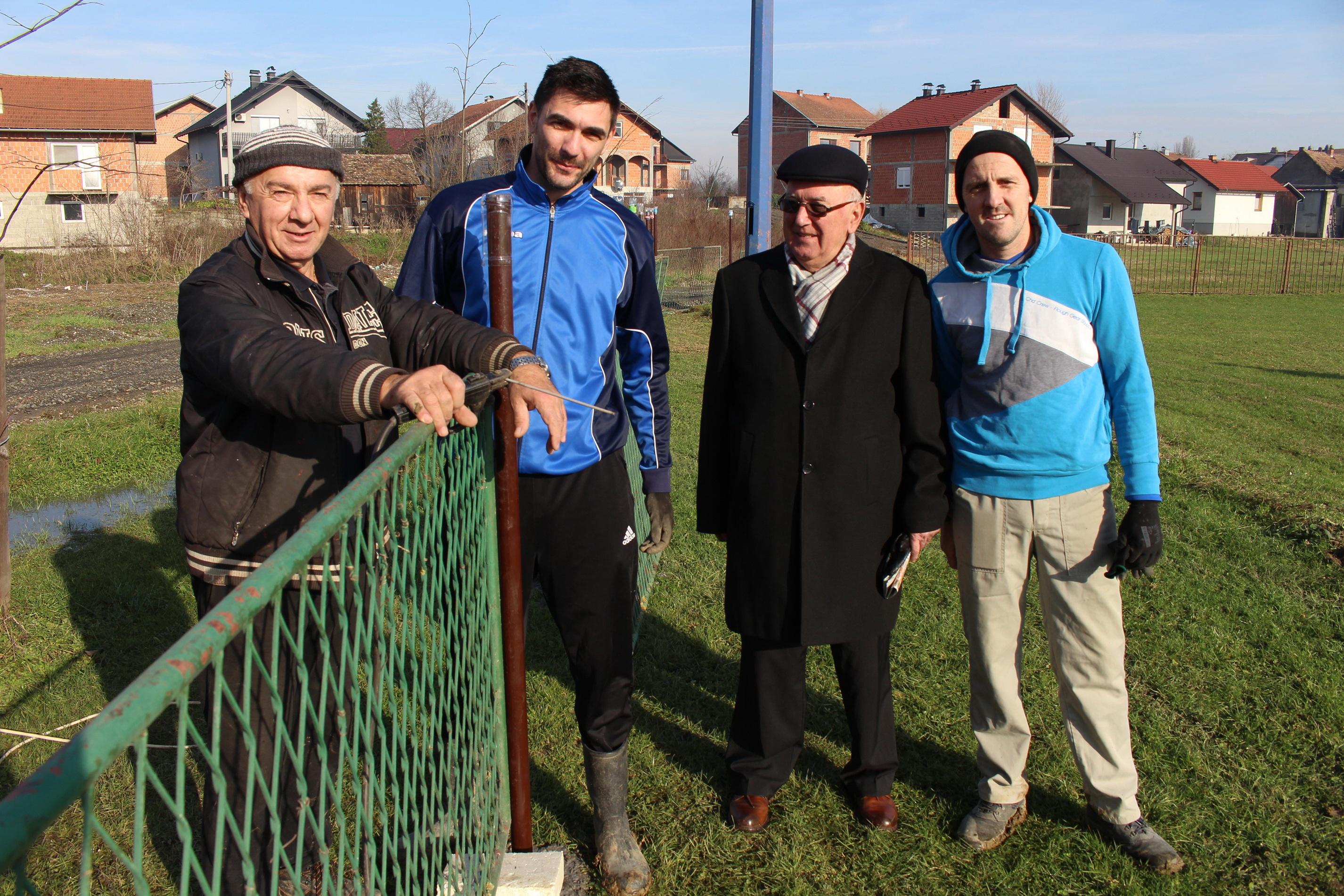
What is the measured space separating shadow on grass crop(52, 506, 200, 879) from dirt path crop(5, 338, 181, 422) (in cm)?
442

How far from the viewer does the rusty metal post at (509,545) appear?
2268 mm

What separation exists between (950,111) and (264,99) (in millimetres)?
35893

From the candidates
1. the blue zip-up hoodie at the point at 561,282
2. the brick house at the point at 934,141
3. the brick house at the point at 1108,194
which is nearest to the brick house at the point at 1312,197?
the brick house at the point at 1108,194

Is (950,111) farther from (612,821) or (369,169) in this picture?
(612,821)

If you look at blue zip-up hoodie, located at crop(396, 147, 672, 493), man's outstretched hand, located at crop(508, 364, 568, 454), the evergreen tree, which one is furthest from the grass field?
the evergreen tree

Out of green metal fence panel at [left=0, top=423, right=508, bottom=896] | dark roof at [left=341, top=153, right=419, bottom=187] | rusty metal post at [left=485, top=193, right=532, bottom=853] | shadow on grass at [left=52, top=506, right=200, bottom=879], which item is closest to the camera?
green metal fence panel at [left=0, top=423, right=508, bottom=896]

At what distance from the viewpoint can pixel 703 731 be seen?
11.7ft

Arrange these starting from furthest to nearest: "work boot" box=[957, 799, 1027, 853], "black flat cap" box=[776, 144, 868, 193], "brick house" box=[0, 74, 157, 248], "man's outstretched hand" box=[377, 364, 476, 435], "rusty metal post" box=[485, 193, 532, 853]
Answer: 1. "brick house" box=[0, 74, 157, 248]
2. "work boot" box=[957, 799, 1027, 853]
3. "black flat cap" box=[776, 144, 868, 193]
4. "rusty metal post" box=[485, 193, 532, 853]
5. "man's outstretched hand" box=[377, 364, 476, 435]

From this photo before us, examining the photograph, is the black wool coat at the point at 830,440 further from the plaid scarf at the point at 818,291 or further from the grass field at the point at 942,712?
the grass field at the point at 942,712

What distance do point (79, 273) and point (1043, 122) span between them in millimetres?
46996

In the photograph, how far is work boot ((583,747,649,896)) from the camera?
107 inches

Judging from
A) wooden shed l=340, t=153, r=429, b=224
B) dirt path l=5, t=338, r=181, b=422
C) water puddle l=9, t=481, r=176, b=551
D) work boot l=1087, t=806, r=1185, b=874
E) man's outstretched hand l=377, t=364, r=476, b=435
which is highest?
wooden shed l=340, t=153, r=429, b=224

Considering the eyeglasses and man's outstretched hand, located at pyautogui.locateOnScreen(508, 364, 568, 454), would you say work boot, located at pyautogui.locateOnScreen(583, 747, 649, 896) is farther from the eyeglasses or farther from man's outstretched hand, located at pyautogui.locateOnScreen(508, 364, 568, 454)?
the eyeglasses

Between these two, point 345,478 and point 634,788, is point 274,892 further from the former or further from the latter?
point 634,788
